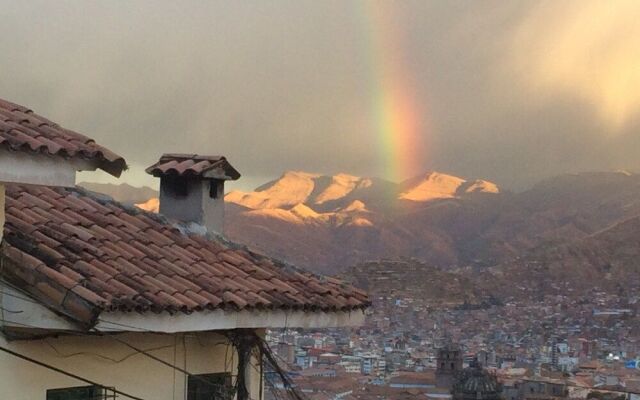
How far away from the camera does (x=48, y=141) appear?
3883mm

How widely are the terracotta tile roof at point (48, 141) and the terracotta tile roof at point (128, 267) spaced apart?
0.51 meters

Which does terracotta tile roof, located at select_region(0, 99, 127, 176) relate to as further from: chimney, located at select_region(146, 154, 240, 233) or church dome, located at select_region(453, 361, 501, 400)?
church dome, located at select_region(453, 361, 501, 400)

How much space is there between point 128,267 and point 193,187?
2.17 meters

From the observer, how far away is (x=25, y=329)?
3891mm

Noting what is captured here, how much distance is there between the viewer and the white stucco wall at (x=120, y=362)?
3977mm

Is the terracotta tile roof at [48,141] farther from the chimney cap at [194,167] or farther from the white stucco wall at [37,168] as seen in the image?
the chimney cap at [194,167]

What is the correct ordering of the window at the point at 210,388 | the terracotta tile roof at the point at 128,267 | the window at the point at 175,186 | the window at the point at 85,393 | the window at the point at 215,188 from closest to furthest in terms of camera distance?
the terracotta tile roof at the point at 128,267
the window at the point at 85,393
the window at the point at 210,388
the window at the point at 175,186
the window at the point at 215,188

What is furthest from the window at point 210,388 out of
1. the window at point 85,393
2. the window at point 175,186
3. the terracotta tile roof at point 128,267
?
the window at point 175,186

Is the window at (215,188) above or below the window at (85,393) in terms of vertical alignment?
above

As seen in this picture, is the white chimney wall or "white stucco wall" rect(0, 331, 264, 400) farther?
the white chimney wall

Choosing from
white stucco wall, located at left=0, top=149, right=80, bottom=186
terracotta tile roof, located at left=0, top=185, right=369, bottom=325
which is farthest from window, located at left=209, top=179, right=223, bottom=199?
white stucco wall, located at left=0, top=149, right=80, bottom=186

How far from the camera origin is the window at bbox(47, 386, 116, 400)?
13.9 ft

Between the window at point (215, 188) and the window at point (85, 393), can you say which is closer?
the window at point (85, 393)

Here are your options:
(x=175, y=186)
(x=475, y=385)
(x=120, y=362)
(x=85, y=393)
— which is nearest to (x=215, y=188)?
(x=175, y=186)
